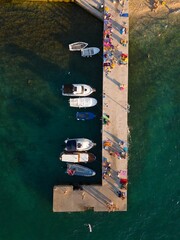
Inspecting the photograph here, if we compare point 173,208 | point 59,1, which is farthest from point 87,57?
point 173,208

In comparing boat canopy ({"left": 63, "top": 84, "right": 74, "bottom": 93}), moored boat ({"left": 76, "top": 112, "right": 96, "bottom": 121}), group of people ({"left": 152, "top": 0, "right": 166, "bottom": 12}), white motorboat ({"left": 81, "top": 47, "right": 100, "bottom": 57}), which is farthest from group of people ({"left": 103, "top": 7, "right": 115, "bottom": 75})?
group of people ({"left": 152, "top": 0, "right": 166, "bottom": 12})

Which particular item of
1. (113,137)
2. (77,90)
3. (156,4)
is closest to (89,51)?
(77,90)

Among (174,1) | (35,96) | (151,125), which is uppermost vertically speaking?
(174,1)

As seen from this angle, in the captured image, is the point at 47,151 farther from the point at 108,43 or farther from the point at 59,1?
the point at 59,1

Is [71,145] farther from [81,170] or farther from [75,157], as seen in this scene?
[81,170]

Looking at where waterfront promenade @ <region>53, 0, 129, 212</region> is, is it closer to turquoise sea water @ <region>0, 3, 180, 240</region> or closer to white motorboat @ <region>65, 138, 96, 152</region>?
turquoise sea water @ <region>0, 3, 180, 240</region>

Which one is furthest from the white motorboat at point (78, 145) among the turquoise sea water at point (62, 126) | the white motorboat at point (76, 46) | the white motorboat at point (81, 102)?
the white motorboat at point (76, 46)

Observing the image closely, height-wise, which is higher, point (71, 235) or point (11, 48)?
point (11, 48)
